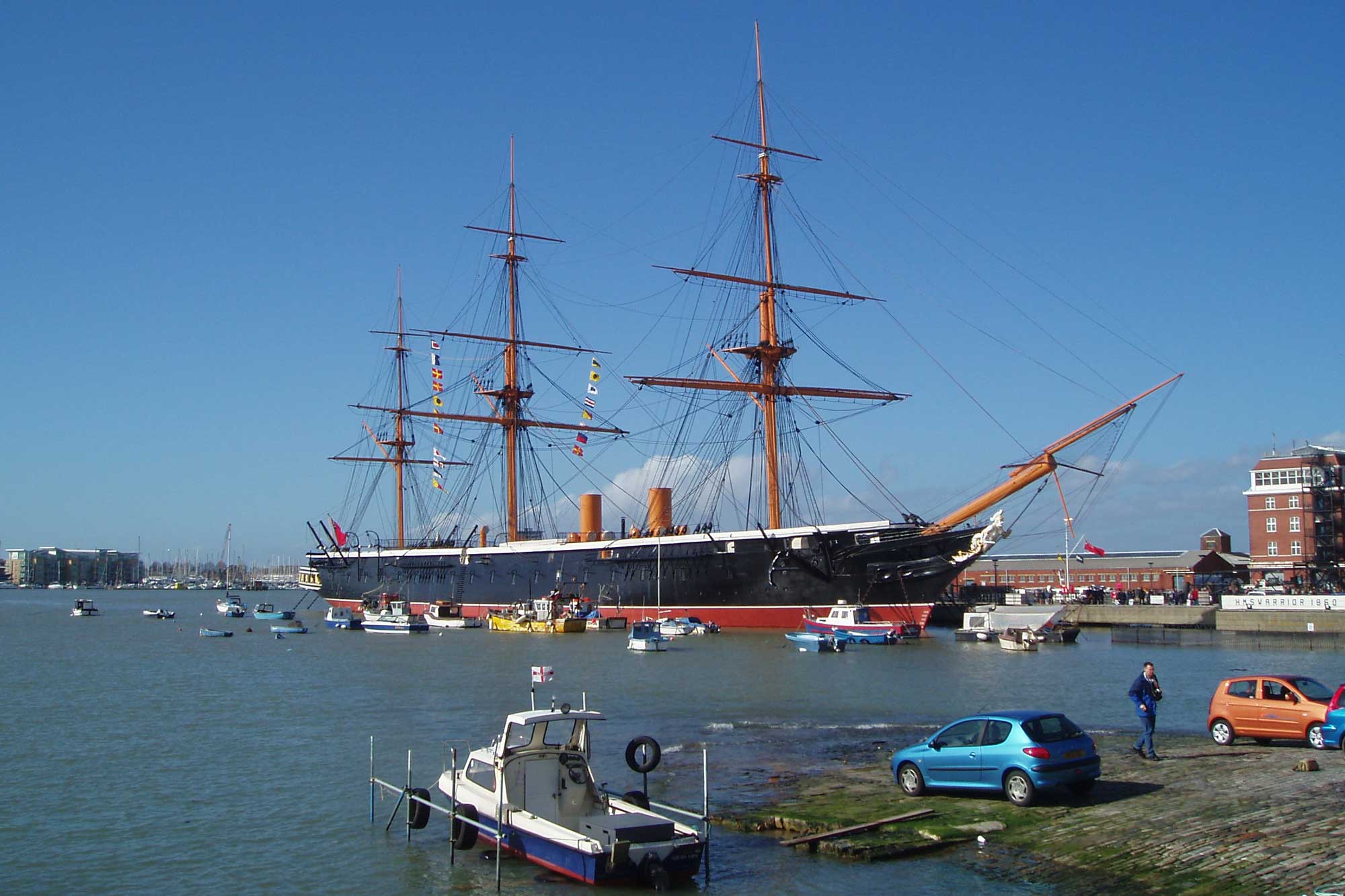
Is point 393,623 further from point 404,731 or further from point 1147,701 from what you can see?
point 1147,701

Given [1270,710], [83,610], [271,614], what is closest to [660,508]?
[271,614]

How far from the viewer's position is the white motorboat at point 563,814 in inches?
548

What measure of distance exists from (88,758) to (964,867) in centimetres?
2121

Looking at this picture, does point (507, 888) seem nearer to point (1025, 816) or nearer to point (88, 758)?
point (1025, 816)

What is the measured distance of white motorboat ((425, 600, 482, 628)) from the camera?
82.2m

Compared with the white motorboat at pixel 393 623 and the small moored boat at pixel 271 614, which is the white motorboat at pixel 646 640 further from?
the small moored boat at pixel 271 614

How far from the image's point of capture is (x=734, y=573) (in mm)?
67438

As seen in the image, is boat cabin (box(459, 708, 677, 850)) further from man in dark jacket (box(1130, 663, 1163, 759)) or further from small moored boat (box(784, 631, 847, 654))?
small moored boat (box(784, 631, 847, 654))

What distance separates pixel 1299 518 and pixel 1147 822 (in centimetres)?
8541

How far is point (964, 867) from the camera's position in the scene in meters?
14.1

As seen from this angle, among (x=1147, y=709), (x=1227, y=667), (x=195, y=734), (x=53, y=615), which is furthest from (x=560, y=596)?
(x=53, y=615)

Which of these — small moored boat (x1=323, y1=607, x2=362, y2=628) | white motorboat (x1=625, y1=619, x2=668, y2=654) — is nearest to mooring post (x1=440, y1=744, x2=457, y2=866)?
white motorboat (x1=625, y1=619, x2=668, y2=654)

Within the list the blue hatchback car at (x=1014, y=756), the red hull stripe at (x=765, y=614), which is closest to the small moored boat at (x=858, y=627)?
the red hull stripe at (x=765, y=614)

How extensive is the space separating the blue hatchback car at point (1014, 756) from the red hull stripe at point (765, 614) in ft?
143
